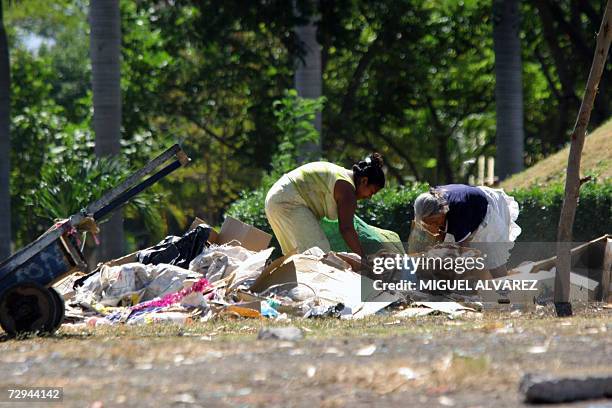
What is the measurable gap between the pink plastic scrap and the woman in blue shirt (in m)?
1.76

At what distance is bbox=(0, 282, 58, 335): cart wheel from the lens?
9.50m

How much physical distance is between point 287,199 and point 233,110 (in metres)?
18.1

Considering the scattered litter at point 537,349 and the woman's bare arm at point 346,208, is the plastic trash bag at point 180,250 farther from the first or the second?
the scattered litter at point 537,349

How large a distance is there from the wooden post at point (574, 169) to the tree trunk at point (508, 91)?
10.8 meters

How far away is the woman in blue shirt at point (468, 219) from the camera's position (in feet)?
34.6

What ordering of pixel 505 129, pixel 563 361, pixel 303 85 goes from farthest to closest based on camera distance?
pixel 505 129, pixel 303 85, pixel 563 361

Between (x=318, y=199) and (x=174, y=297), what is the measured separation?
1.66m

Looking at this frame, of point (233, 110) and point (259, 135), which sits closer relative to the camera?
point (259, 135)

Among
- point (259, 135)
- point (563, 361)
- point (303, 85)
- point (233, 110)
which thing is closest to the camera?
point (563, 361)

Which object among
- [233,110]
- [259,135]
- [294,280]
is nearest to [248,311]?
[294,280]

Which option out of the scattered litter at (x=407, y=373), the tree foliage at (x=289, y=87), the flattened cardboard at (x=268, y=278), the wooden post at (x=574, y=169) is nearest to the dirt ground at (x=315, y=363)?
the scattered litter at (x=407, y=373)

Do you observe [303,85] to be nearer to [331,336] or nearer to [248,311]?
[248,311]

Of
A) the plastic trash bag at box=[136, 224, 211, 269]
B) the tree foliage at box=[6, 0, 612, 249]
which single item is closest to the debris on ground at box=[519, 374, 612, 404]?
the plastic trash bag at box=[136, 224, 211, 269]

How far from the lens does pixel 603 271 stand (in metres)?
11.3
